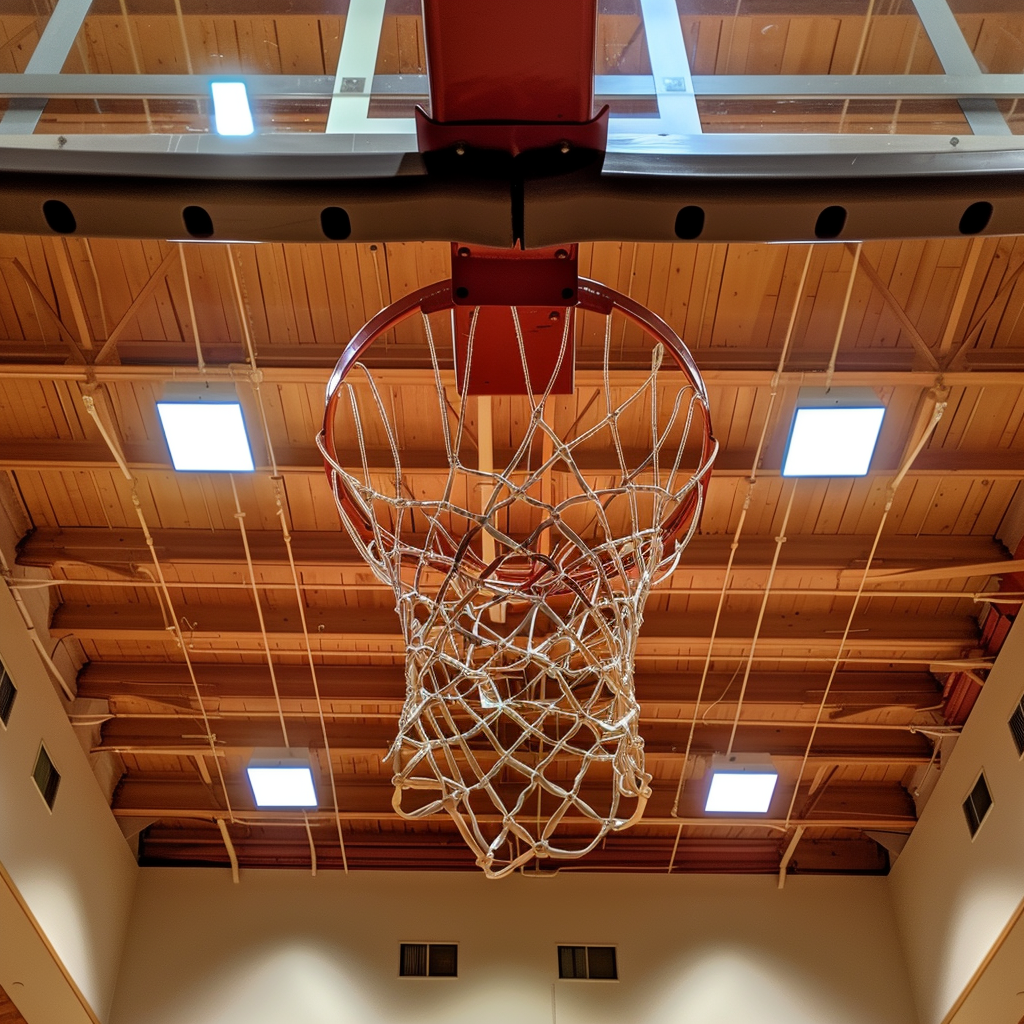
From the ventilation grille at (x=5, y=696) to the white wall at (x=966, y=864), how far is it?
634cm

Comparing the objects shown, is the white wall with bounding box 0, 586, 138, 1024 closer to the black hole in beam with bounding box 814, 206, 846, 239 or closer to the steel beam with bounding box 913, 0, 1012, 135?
the black hole in beam with bounding box 814, 206, 846, 239

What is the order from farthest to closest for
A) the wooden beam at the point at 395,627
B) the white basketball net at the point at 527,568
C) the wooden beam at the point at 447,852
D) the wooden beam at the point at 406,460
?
the wooden beam at the point at 447,852, the wooden beam at the point at 395,627, the wooden beam at the point at 406,460, the white basketball net at the point at 527,568

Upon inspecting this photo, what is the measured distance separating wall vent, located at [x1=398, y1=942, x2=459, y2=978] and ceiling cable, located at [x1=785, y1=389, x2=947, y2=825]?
2745mm

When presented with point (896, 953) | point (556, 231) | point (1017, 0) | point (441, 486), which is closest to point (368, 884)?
point (441, 486)

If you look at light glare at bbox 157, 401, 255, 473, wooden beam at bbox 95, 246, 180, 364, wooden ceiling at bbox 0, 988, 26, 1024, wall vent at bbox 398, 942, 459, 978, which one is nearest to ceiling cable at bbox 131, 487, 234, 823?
light glare at bbox 157, 401, 255, 473

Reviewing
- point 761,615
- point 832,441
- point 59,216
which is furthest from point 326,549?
point 59,216

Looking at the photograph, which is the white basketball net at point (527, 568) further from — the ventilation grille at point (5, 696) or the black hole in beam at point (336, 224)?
the ventilation grille at point (5, 696)

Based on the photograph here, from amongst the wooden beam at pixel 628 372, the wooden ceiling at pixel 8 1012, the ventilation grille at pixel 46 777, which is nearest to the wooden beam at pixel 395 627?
the ventilation grille at pixel 46 777

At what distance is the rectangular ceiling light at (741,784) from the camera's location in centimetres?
727

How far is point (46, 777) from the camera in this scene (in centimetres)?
667

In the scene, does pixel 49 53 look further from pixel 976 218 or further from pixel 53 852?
pixel 53 852

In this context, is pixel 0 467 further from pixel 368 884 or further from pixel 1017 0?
pixel 1017 0

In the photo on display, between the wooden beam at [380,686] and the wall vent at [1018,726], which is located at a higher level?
the wooden beam at [380,686]

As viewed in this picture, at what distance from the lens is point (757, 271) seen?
→ 18.2 feet
